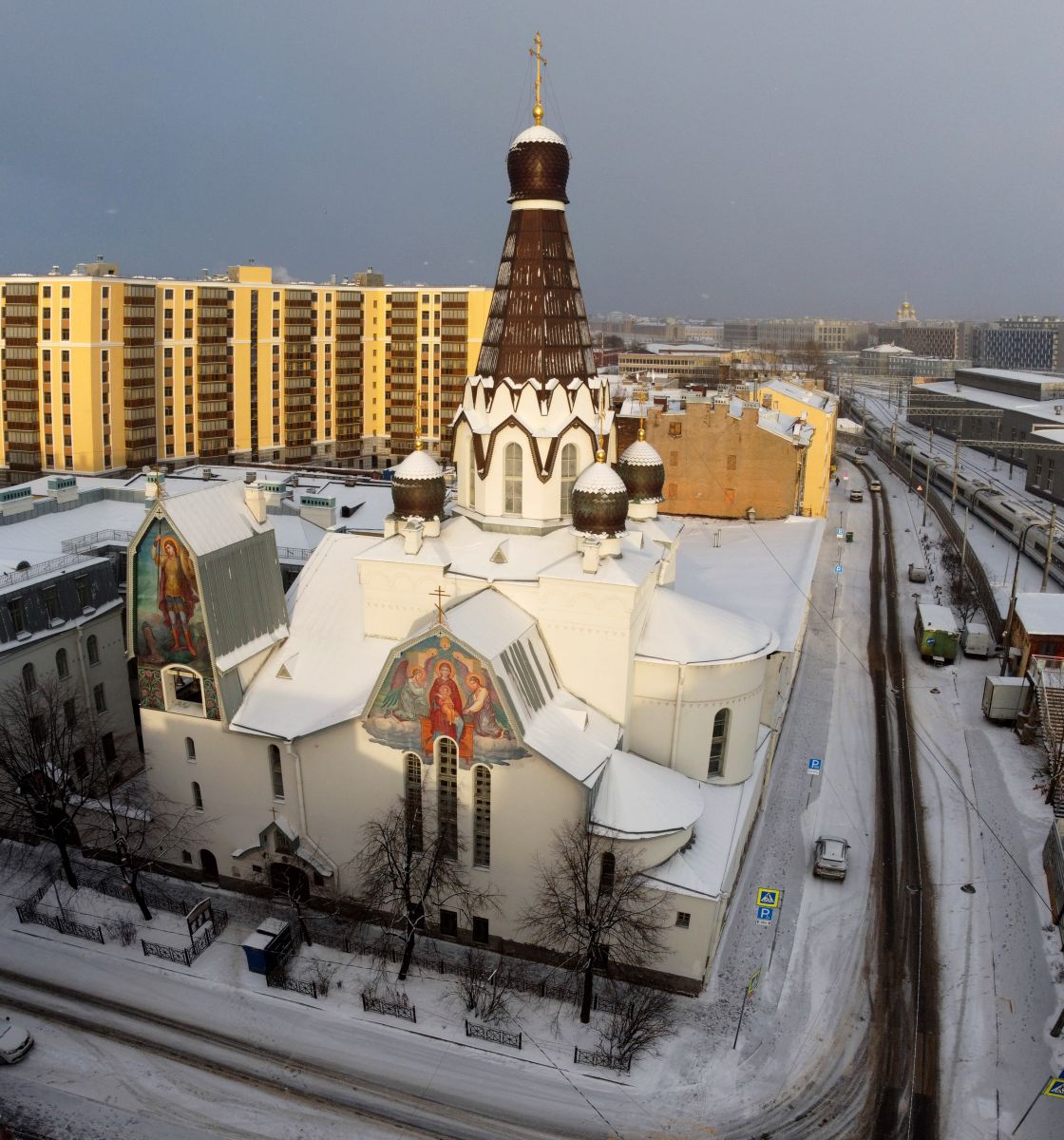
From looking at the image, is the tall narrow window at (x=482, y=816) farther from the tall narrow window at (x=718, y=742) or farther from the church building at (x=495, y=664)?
the tall narrow window at (x=718, y=742)

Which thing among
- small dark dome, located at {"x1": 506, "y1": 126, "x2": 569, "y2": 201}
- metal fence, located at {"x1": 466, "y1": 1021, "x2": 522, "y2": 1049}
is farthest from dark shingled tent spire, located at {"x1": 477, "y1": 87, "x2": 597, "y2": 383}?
metal fence, located at {"x1": 466, "y1": 1021, "x2": 522, "y2": 1049}

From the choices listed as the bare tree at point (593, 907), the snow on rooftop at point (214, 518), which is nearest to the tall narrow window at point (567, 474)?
the snow on rooftop at point (214, 518)

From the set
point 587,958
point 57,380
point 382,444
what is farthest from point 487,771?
point 382,444

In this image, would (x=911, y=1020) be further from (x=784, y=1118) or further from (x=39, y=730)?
(x=39, y=730)

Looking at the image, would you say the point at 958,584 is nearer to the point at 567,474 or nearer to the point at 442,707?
the point at 567,474

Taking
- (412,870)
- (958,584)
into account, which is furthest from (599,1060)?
(958,584)

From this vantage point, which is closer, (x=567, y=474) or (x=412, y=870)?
(x=412, y=870)
